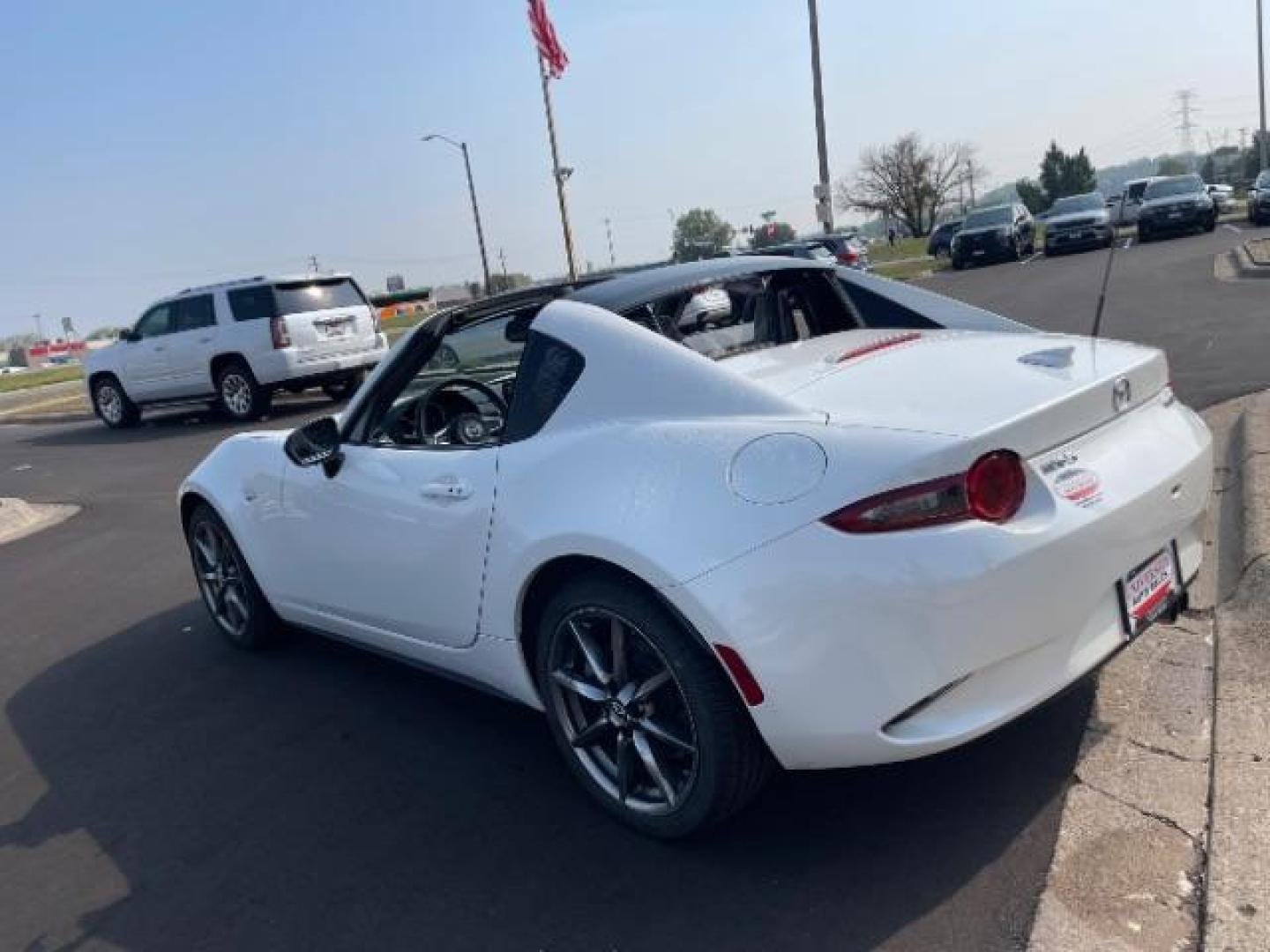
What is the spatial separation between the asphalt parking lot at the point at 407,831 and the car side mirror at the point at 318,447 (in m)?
1.01

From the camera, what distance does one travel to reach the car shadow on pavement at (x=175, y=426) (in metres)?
15.1

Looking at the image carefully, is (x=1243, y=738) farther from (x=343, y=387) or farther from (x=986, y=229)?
(x=986, y=229)

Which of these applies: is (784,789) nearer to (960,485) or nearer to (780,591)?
(780,591)

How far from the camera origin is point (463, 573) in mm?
3436

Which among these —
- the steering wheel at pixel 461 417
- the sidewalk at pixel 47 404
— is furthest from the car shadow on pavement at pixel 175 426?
the steering wheel at pixel 461 417

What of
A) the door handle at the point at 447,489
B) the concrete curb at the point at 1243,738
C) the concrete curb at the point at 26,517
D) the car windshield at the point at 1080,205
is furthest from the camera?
the car windshield at the point at 1080,205

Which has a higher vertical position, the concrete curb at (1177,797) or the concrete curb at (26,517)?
the concrete curb at (1177,797)

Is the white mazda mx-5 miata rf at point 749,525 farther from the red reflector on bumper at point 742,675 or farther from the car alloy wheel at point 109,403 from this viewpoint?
the car alloy wheel at point 109,403

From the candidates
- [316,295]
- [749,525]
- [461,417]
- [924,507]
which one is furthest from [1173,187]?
[749,525]

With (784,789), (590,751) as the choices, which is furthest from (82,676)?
(784,789)

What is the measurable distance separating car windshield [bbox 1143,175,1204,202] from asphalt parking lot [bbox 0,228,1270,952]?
1154 inches

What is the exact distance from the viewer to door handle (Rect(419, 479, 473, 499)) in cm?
341

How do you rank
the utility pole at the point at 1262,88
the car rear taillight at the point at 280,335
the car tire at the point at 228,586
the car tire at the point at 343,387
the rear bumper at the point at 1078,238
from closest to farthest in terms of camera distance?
the car tire at the point at 228,586
the car rear taillight at the point at 280,335
the car tire at the point at 343,387
the rear bumper at the point at 1078,238
the utility pole at the point at 1262,88

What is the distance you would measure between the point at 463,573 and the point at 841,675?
1.34 metres
